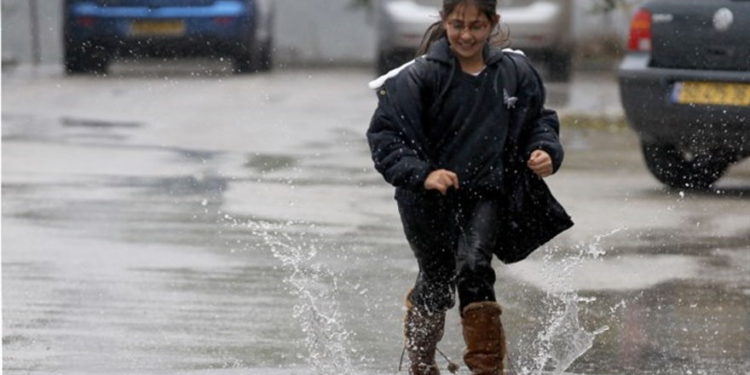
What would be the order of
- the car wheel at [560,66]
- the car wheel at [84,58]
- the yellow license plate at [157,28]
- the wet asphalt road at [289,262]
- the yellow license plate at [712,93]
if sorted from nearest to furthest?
the wet asphalt road at [289,262] < the yellow license plate at [712,93] < the car wheel at [560,66] < the yellow license plate at [157,28] < the car wheel at [84,58]

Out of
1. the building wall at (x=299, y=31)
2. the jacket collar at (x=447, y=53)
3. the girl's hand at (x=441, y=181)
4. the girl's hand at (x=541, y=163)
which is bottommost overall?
the building wall at (x=299, y=31)

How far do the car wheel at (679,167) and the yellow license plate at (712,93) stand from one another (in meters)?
0.59

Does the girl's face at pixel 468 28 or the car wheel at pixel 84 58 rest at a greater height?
the girl's face at pixel 468 28

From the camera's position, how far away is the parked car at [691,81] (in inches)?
472

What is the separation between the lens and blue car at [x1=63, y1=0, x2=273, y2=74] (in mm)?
22312

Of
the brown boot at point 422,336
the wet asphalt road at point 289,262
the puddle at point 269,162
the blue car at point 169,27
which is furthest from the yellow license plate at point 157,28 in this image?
the brown boot at point 422,336

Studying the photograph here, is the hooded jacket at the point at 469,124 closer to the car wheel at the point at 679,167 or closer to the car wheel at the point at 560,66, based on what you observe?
the car wheel at the point at 679,167

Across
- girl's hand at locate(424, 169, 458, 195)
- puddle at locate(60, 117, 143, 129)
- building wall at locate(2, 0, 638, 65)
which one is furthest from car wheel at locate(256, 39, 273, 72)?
girl's hand at locate(424, 169, 458, 195)

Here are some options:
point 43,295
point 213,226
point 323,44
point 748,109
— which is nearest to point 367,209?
point 213,226

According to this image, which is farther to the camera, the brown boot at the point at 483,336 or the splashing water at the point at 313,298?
the splashing water at the point at 313,298

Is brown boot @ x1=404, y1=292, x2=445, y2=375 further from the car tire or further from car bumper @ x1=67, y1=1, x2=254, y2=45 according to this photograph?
the car tire

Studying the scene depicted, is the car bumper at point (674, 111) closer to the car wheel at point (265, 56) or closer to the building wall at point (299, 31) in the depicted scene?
the car wheel at point (265, 56)

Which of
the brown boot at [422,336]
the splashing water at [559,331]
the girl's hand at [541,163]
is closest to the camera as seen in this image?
the girl's hand at [541,163]

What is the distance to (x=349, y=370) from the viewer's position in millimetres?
6789
